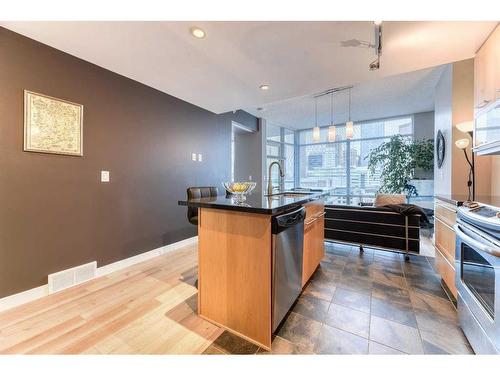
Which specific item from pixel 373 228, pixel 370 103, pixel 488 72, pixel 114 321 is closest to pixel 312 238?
pixel 373 228

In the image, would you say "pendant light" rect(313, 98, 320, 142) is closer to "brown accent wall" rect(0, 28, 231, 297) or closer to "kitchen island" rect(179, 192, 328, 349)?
"brown accent wall" rect(0, 28, 231, 297)

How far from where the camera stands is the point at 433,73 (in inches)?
133

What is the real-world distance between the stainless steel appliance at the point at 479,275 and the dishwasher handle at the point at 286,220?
103 centimetres

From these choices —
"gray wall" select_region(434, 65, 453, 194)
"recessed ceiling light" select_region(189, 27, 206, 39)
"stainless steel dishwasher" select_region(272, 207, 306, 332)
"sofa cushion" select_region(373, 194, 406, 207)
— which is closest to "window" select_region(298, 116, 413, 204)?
"sofa cushion" select_region(373, 194, 406, 207)

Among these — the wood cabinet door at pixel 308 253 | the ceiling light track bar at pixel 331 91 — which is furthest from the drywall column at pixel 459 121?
the wood cabinet door at pixel 308 253

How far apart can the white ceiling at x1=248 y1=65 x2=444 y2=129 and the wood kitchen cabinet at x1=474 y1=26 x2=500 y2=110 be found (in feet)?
5.17

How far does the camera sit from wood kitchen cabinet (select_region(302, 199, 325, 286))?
2.03 metres

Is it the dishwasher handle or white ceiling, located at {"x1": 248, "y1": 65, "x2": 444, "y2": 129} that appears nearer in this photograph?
the dishwasher handle

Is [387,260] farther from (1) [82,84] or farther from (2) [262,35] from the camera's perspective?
(1) [82,84]

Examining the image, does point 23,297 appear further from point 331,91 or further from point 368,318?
point 331,91

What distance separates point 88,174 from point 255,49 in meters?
2.25

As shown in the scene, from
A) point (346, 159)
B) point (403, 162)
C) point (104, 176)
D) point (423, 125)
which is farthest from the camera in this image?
point (346, 159)

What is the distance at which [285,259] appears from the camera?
1.50m

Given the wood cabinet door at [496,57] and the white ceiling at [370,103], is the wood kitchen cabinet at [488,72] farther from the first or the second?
the white ceiling at [370,103]
